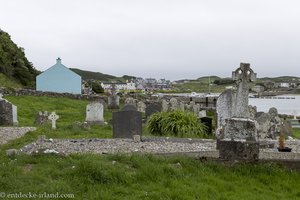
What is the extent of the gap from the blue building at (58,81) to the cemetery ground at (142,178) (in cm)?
3465

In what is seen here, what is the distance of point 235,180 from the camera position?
7.91m

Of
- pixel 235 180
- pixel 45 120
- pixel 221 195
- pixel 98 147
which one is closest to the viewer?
pixel 221 195

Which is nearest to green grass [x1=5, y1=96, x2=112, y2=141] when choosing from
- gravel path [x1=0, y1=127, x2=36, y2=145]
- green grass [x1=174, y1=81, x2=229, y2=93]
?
gravel path [x1=0, y1=127, x2=36, y2=145]

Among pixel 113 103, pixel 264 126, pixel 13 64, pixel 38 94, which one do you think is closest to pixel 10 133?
pixel 264 126

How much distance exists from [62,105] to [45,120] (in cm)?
1053

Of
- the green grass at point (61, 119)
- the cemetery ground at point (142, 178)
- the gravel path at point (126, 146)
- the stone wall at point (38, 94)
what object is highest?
the stone wall at point (38, 94)

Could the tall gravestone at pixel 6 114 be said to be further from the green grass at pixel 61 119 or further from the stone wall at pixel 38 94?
the stone wall at pixel 38 94

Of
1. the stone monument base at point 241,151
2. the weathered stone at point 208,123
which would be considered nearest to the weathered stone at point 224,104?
the weathered stone at point 208,123

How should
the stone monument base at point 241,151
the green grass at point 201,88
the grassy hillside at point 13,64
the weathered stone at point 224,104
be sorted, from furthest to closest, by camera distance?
the green grass at point 201,88
the grassy hillside at point 13,64
the weathered stone at point 224,104
the stone monument base at point 241,151

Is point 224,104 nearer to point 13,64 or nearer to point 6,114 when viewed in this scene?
point 6,114

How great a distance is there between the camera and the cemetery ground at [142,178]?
674 centimetres

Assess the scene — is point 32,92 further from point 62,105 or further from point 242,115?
point 242,115

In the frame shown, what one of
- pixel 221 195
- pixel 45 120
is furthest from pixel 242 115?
pixel 45 120

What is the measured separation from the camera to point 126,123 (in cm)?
1384
